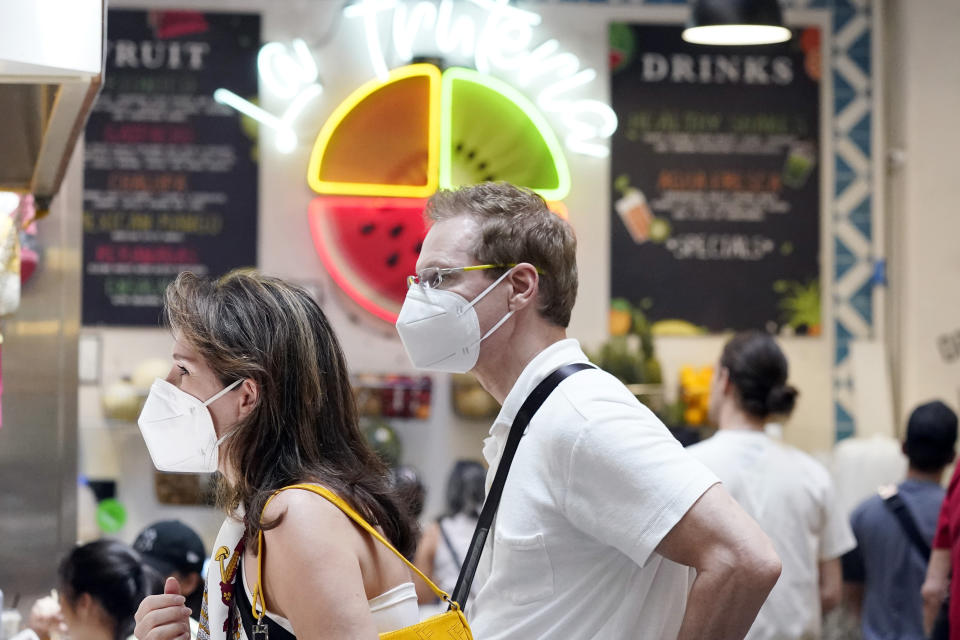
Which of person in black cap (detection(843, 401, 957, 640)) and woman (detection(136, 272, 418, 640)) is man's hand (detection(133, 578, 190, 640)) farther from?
person in black cap (detection(843, 401, 957, 640))

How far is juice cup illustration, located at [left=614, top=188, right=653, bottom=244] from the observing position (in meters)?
6.71

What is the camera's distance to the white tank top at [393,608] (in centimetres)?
154

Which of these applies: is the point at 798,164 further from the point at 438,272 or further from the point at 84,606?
the point at 438,272

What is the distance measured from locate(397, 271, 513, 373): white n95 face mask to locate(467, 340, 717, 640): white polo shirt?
0.22 meters

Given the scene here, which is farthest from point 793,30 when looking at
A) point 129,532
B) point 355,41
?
point 129,532

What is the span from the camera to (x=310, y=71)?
617 cm

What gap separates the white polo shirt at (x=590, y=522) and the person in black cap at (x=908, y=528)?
261 centimetres

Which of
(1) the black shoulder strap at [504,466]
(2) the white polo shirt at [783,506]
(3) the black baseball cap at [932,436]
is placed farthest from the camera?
(3) the black baseball cap at [932,436]

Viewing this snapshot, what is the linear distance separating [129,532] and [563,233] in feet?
16.1

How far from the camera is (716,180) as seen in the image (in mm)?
6816

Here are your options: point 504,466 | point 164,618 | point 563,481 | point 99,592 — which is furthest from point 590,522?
point 99,592

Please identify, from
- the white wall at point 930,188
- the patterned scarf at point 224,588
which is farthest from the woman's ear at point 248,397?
the white wall at point 930,188

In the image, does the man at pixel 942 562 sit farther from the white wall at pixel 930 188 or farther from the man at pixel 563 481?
the white wall at pixel 930 188

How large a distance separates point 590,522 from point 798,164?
5431 mm
